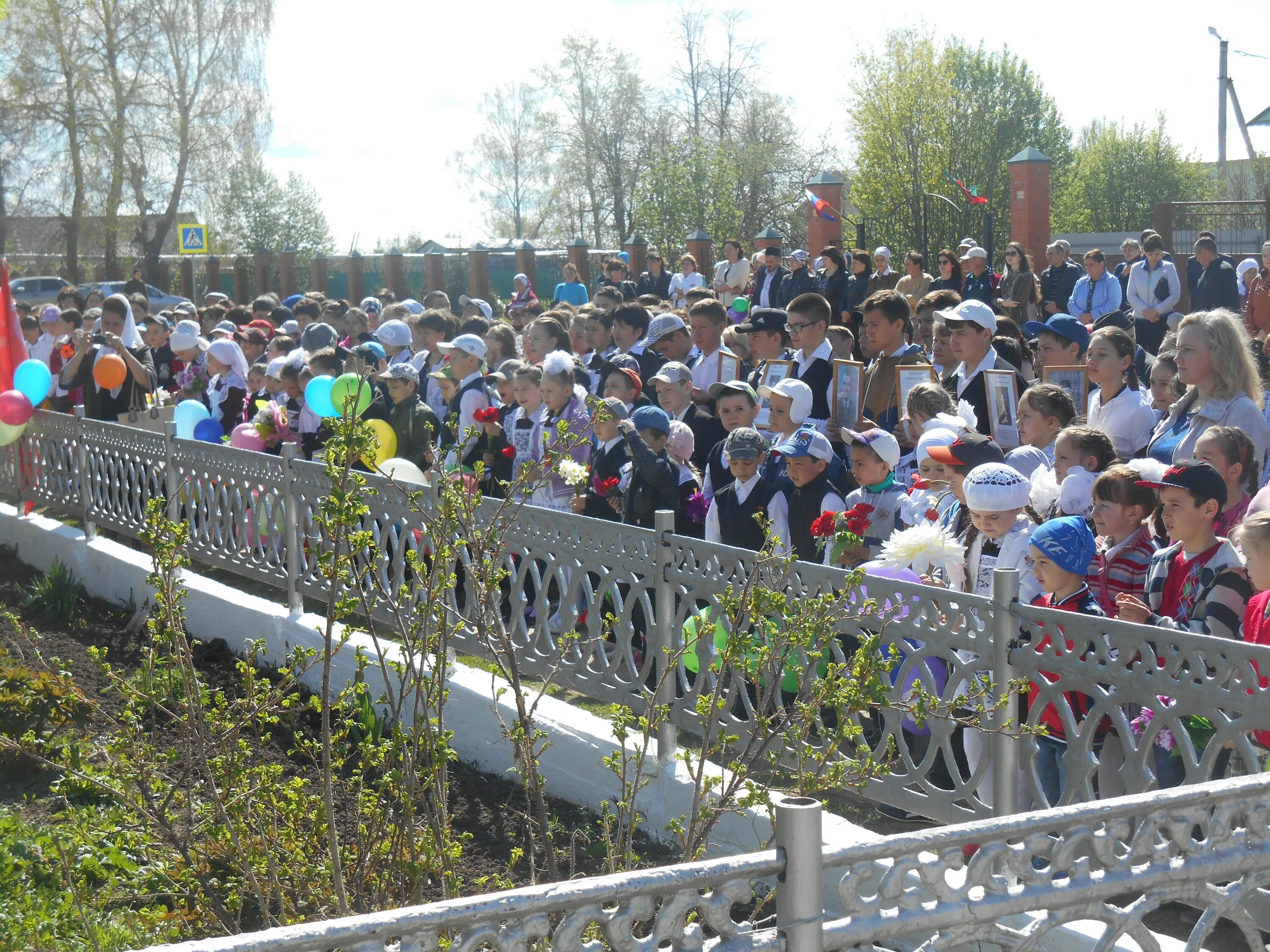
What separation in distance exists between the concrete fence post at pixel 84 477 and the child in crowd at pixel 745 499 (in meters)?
5.18

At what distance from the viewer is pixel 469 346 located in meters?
8.28

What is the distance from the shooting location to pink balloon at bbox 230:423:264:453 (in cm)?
906

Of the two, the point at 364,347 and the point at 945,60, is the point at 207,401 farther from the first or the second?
the point at 945,60

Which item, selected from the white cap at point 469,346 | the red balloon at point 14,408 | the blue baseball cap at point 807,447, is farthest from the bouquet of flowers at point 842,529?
the red balloon at point 14,408

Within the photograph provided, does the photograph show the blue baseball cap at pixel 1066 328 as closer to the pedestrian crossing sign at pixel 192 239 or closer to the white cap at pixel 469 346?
the white cap at pixel 469 346

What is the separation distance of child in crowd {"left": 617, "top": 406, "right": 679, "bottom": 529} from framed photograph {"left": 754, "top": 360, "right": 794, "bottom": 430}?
→ 61 centimetres

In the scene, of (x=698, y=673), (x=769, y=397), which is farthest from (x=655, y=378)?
(x=698, y=673)

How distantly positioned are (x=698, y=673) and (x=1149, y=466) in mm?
1719

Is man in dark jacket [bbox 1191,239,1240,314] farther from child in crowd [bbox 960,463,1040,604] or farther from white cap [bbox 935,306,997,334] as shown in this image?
child in crowd [bbox 960,463,1040,604]

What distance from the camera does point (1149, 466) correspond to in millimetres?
4336

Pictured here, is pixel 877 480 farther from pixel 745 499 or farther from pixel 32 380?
pixel 32 380

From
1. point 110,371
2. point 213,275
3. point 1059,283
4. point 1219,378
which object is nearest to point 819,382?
point 1219,378

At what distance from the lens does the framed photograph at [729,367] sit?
7730mm

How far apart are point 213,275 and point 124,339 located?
104 ft
